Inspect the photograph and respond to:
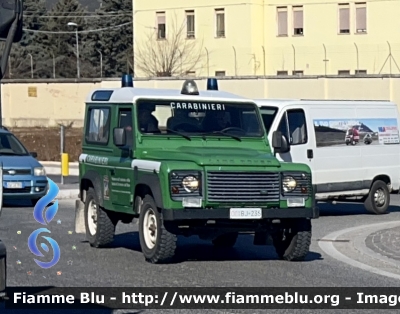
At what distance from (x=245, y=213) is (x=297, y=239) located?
94cm

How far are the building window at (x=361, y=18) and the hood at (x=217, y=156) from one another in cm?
4783

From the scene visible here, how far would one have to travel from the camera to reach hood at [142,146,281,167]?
504 inches

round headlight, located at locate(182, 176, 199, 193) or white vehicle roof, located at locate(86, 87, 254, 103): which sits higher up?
white vehicle roof, located at locate(86, 87, 254, 103)

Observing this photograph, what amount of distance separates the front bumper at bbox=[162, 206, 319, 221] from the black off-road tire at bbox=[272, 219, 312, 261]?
27 centimetres

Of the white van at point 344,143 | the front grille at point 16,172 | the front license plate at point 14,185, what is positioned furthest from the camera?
the front grille at point 16,172

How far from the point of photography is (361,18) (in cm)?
6050

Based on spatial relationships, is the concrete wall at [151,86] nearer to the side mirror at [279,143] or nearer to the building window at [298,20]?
the building window at [298,20]

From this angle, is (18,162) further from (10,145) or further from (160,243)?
(160,243)

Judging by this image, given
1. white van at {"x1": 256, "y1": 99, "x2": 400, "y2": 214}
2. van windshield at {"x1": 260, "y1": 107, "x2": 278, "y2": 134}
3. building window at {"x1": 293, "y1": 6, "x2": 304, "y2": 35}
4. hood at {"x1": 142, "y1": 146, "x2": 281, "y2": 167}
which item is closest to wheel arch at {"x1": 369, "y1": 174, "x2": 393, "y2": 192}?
white van at {"x1": 256, "y1": 99, "x2": 400, "y2": 214}

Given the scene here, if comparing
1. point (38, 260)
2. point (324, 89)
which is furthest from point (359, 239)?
point (324, 89)

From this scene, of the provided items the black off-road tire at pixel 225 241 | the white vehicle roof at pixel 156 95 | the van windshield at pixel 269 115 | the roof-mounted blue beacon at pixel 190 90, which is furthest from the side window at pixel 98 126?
the van windshield at pixel 269 115

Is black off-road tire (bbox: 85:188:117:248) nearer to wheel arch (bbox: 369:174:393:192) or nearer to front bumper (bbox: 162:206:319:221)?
front bumper (bbox: 162:206:319:221)

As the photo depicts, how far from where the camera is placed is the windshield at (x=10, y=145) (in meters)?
23.9

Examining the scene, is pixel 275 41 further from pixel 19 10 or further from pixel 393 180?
pixel 19 10
